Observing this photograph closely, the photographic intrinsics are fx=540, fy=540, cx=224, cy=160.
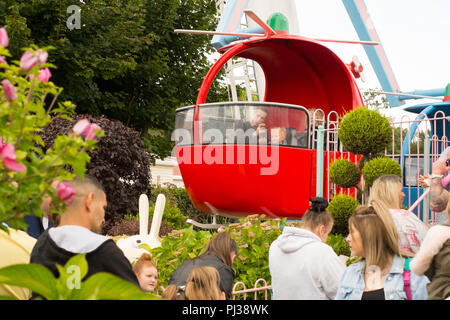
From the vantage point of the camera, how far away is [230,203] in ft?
25.3

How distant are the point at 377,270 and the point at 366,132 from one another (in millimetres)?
3023

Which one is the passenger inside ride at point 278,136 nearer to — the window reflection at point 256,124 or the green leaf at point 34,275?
the window reflection at point 256,124

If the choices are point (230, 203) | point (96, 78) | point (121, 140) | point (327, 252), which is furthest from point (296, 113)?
point (96, 78)

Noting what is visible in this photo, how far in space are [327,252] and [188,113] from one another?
4.97 metres

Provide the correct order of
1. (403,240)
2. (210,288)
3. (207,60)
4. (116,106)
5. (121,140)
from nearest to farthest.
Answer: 1. (210,288)
2. (403,240)
3. (121,140)
4. (116,106)
5. (207,60)

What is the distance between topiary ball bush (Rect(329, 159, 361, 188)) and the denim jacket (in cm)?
307

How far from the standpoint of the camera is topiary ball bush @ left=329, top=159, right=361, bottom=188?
577cm

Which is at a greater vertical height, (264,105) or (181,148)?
(264,105)

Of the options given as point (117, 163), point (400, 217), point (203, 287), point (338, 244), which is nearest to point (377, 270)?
point (203, 287)

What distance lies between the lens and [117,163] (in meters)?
9.57

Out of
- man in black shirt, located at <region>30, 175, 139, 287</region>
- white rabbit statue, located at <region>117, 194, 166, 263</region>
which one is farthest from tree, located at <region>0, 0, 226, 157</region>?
man in black shirt, located at <region>30, 175, 139, 287</region>

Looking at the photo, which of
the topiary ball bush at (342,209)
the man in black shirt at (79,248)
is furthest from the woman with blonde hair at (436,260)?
the topiary ball bush at (342,209)

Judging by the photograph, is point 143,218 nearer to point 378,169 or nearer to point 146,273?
point 146,273
